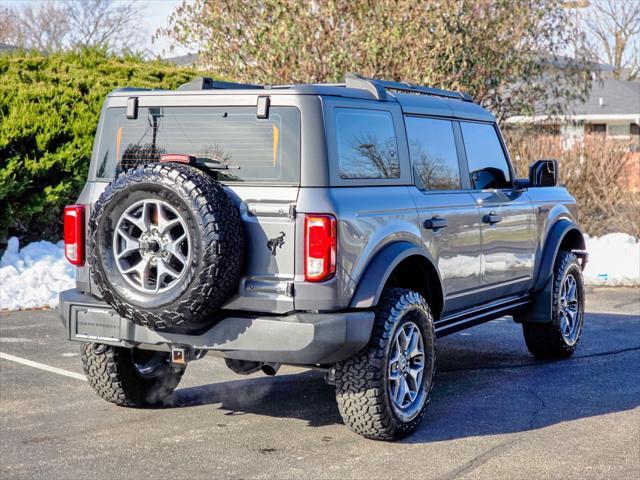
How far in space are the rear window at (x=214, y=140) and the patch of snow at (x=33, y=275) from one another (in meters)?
4.97

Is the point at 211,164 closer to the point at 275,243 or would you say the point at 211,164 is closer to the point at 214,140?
the point at 214,140


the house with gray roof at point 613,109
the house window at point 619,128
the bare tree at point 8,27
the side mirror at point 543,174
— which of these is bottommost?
the side mirror at point 543,174

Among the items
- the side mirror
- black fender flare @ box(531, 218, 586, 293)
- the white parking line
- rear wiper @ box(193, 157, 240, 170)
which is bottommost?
the white parking line

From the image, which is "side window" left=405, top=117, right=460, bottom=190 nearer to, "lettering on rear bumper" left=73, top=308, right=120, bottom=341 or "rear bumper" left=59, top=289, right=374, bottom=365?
"rear bumper" left=59, top=289, right=374, bottom=365

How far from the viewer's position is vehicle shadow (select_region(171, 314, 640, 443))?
6.03m

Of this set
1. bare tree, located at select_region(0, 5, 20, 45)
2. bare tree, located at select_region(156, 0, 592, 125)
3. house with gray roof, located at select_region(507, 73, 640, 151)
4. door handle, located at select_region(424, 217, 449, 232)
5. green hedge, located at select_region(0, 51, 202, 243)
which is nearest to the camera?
door handle, located at select_region(424, 217, 449, 232)

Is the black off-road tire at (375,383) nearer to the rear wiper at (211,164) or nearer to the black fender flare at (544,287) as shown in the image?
the rear wiper at (211,164)

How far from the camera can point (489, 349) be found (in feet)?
27.6

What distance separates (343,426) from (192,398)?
121 cm

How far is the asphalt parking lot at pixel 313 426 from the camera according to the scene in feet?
16.6

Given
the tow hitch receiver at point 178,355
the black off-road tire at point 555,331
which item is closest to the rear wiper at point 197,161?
the tow hitch receiver at point 178,355

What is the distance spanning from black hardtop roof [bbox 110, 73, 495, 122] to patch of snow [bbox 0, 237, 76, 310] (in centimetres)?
506

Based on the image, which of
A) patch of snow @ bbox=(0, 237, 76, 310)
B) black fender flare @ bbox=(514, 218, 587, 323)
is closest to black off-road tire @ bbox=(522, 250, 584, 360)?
black fender flare @ bbox=(514, 218, 587, 323)

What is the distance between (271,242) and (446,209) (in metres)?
1.53
